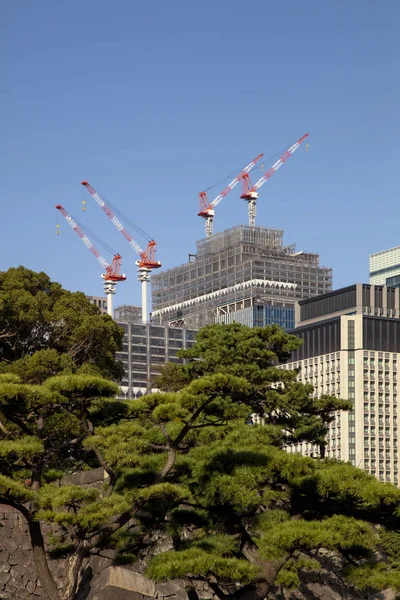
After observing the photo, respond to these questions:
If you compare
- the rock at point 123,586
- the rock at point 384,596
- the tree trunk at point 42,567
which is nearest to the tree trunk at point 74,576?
the tree trunk at point 42,567

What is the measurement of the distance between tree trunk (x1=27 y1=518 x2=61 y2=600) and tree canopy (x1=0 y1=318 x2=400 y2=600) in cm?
4

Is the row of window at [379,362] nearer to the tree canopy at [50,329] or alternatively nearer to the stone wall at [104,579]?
the tree canopy at [50,329]

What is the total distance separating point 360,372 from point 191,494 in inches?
4288

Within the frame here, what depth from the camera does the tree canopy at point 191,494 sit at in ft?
102

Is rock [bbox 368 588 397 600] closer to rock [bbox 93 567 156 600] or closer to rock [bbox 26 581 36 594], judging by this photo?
rock [bbox 93 567 156 600]

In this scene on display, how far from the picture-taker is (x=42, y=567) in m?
31.0

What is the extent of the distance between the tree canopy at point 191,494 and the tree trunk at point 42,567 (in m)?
0.04

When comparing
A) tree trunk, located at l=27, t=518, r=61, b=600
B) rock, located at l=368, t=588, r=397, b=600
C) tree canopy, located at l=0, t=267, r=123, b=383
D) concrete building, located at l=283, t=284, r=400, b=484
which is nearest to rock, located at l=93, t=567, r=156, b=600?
tree trunk, located at l=27, t=518, r=61, b=600

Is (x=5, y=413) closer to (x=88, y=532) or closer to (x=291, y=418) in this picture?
(x=88, y=532)

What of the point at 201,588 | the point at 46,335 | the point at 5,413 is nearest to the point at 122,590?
the point at 201,588

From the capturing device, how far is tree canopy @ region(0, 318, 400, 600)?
102 ft

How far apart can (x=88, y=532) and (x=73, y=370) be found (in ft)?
82.0

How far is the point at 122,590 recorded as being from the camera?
37625 millimetres

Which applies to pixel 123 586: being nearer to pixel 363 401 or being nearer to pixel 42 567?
pixel 42 567
